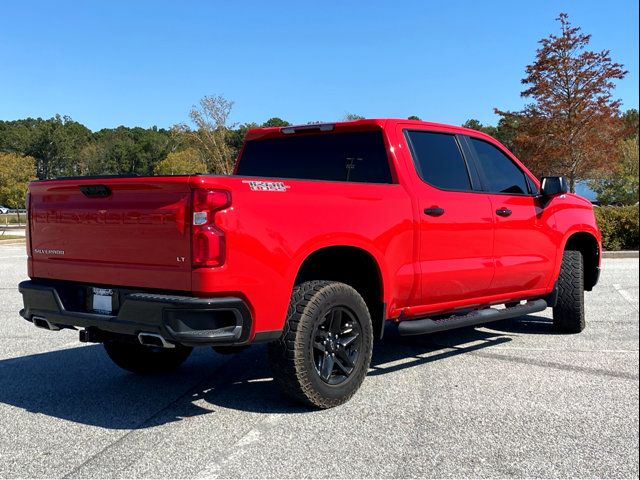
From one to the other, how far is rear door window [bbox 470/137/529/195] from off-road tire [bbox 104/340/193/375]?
3.10 m

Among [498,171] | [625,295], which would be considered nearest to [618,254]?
[625,295]

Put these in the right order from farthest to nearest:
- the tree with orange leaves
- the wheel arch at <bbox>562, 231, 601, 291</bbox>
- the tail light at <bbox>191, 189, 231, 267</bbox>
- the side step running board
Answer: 1. the tree with orange leaves
2. the wheel arch at <bbox>562, 231, 601, 291</bbox>
3. the side step running board
4. the tail light at <bbox>191, 189, 231, 267</bbox>

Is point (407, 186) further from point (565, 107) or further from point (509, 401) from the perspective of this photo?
point (565, 107)

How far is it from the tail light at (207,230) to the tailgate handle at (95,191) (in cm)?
78

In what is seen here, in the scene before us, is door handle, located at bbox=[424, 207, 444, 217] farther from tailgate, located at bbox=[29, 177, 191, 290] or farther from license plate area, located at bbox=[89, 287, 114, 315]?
license plate area, located at bbox=[89, 287, 114, 315]

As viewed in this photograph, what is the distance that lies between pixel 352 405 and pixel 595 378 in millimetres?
2016

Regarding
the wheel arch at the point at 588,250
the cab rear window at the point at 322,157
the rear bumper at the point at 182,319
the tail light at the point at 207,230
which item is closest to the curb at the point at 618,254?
the wheel arch at the point at 588,250

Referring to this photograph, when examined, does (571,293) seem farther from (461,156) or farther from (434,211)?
(434,211)

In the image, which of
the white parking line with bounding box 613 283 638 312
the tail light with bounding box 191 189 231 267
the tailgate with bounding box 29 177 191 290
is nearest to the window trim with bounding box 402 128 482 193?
the tail light with bounding box 191 189 231 267

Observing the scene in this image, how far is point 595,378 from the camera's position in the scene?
4.86m

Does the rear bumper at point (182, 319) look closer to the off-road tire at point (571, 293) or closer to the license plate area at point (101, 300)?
the license plate area at point (101, 300)

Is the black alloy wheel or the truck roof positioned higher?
the truck roof

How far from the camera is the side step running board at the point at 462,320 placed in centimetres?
475

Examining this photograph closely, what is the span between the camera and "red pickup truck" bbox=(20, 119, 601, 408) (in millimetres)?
3650
